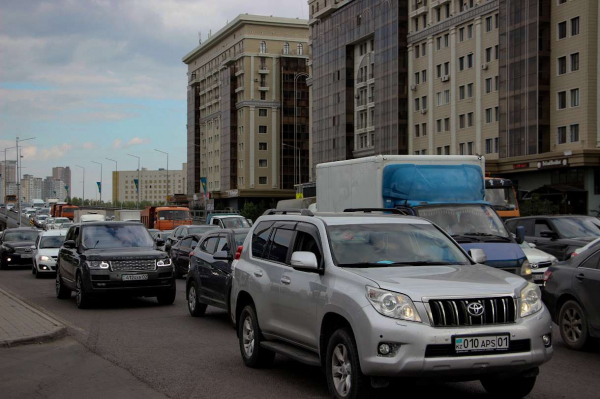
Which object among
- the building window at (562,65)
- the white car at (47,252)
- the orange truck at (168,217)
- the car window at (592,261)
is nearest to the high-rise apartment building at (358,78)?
the building window at (562,65)

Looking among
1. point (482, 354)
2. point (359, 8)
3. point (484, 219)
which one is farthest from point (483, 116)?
point (482, 354)

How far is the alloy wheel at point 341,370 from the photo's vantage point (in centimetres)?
675

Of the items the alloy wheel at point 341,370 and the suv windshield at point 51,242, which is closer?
the alloy wheel at point 341,370

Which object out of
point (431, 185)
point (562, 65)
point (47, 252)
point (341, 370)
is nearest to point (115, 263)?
point (431, 185)

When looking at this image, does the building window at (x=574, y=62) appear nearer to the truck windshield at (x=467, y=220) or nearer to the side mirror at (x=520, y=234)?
the truck windshield at (x=467, y=220)

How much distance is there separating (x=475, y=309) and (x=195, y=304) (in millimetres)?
8991

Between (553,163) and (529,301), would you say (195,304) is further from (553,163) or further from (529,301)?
(553,163)

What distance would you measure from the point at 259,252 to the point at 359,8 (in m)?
77.4

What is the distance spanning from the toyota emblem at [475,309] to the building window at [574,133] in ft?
172

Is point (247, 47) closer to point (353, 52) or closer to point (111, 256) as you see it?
point (353, 52)

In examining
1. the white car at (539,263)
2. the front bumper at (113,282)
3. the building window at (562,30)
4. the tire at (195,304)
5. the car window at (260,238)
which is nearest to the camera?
the car window at (260,238)

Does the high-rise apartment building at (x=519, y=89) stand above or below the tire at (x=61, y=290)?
above

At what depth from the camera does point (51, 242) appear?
2722cm

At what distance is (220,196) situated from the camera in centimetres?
12181
